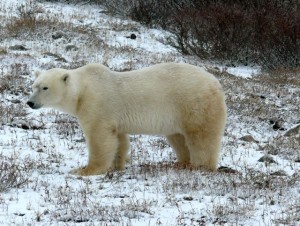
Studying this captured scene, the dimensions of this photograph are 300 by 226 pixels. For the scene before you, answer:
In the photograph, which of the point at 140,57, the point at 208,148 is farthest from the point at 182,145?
the point at 140,57

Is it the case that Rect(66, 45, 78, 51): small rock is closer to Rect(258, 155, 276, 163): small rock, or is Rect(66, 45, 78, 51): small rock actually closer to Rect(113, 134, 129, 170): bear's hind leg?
Rect(113, 134, 129, 170): bear's hind leg

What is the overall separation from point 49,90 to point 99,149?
2.52ft

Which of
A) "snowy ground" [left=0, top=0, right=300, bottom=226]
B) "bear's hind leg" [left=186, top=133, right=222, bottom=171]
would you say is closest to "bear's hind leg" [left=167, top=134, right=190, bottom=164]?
"snowy ground" [left=0, top=0, right=300, bottom=226]

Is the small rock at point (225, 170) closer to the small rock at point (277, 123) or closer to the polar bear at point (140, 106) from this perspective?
the polar bear at point (140, 106)

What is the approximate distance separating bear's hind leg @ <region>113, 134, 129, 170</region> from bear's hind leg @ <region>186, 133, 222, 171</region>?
695 mm

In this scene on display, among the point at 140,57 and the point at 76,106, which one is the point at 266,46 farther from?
the point at 76,106

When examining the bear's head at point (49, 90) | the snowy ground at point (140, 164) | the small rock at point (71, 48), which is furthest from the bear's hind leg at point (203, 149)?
the small rock at point (71, 48)

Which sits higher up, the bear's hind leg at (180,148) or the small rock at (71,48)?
the small rock at (71,48)

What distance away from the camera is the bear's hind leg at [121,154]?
233 inches

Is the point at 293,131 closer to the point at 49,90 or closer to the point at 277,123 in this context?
the point at 277,123

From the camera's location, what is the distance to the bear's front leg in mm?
5602

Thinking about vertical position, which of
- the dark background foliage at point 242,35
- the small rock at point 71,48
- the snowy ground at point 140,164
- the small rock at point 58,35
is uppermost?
the dark background foliage at point 242,35

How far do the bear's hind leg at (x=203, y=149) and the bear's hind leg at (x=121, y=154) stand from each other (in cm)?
69

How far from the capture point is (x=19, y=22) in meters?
13.8
